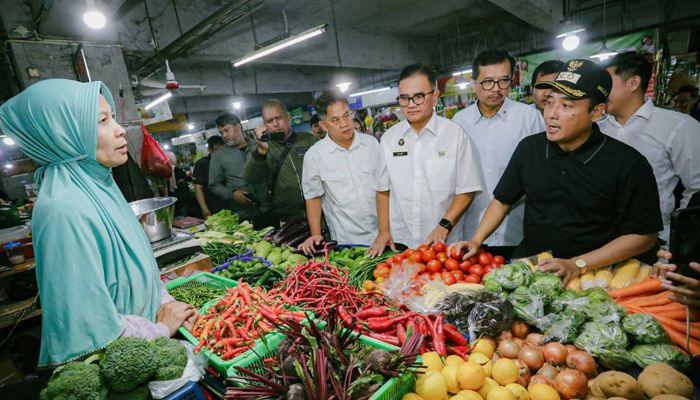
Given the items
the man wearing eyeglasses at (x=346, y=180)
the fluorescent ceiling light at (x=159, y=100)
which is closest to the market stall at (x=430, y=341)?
the man wearing eyeglasses at (x=346, y=180)

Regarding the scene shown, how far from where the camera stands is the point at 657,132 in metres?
3.16

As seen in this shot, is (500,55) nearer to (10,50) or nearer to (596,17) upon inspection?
(10,50)

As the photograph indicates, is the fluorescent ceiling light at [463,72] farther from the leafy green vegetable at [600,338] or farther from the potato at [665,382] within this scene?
the potato at [665,382]

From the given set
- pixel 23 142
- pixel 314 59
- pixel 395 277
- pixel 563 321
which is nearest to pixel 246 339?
pixel 395 277

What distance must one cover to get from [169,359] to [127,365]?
0.17m

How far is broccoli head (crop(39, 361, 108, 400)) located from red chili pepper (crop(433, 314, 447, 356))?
1616 mm

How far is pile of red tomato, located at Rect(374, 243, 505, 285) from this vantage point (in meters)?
2.49

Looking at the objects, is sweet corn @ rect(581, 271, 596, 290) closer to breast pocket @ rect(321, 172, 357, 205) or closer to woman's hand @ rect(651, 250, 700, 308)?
woman's hand @ rect(651, 250, 700, 308)

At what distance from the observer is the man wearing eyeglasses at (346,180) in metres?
3.96

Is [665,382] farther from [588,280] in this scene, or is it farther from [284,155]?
[284,155]

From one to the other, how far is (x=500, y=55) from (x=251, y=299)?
3325 mm

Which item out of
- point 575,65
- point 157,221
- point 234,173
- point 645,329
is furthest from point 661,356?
point 234,173

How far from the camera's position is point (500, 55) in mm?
3334

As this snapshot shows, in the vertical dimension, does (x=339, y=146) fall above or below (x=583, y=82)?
below
